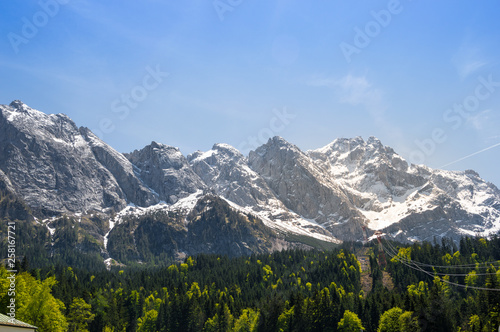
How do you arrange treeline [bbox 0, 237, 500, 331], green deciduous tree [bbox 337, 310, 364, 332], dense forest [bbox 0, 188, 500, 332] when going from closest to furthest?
1. dense forest [bbox 0, 188, 500, 332]
2. treeline [bbox 0, 237, 500, 331]
3. green deciduous tree [bbox 337, 310, 364, 332]

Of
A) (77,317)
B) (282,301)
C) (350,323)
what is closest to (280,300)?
(282,301)

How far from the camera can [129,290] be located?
15662 cm

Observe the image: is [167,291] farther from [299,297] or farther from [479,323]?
[479,323]

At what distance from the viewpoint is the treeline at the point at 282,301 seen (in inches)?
3828

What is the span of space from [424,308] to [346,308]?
3167 cm

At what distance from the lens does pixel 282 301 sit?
13750 cm

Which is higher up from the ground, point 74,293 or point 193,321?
point 74,293

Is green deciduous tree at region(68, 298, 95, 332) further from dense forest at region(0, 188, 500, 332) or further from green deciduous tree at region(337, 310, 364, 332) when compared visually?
green deciduous tree at region(337, 310, 364, 332)

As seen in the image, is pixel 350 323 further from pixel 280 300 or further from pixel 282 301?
pixel 282 301

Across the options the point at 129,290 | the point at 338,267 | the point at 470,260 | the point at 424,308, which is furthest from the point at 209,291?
the point at 470,260

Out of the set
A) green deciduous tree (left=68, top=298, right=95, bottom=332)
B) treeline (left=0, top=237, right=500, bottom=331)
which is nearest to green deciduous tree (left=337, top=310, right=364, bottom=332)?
treeline (left=0, top=237, right=500, bottom=331)

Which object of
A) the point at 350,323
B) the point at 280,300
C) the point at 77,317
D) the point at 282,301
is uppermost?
the point at 280,300

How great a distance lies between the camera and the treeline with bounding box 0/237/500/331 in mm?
97244

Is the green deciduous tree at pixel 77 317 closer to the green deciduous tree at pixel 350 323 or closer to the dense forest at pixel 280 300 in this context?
the dense forest at pixel 280 300
